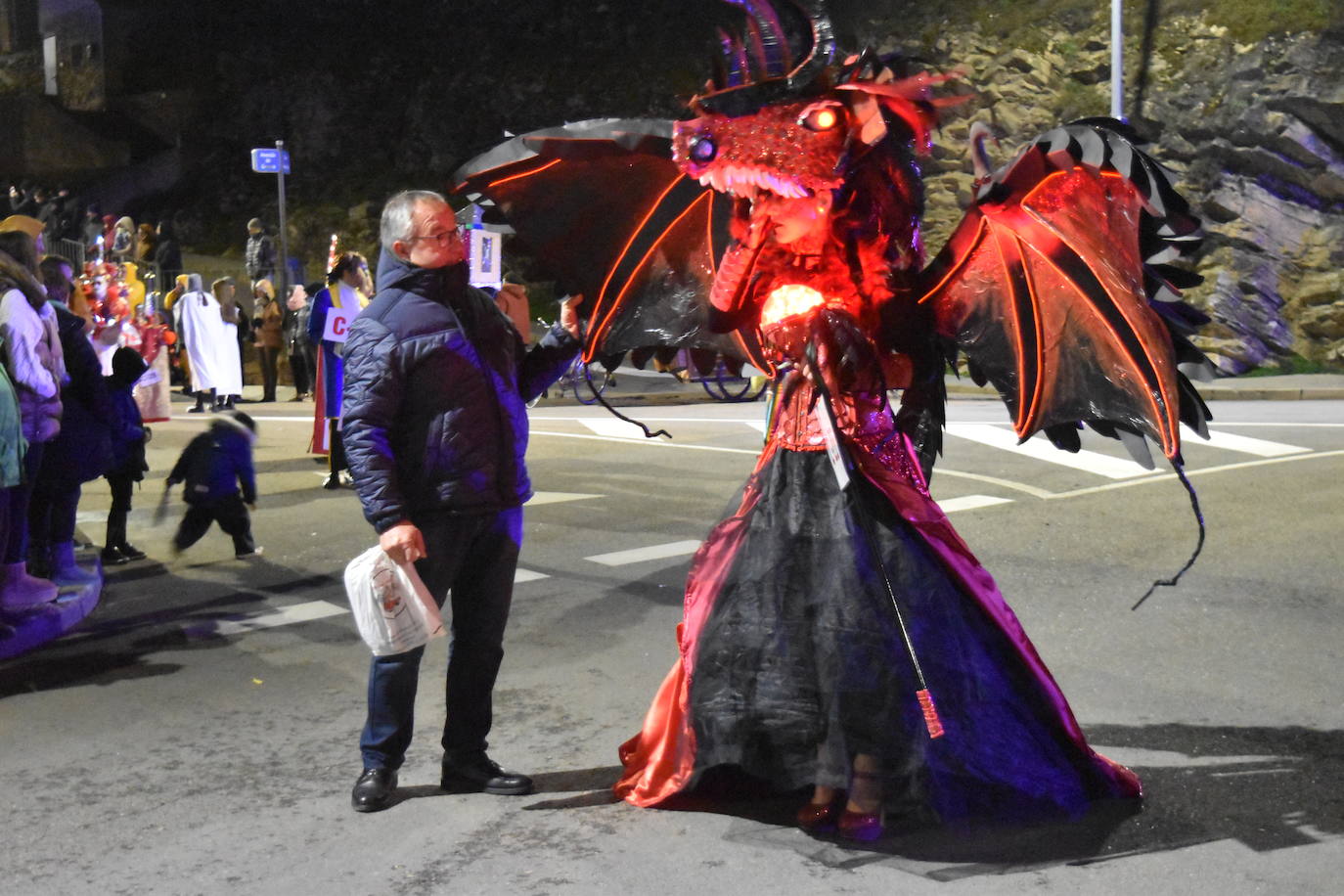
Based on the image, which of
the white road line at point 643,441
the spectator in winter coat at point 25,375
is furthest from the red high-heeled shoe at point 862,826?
the white road line at point 643,441

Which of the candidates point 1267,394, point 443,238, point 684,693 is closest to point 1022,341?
point 684,693

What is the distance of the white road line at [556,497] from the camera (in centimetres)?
1048

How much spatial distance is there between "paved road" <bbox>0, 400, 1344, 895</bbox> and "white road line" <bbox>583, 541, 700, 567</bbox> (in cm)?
4

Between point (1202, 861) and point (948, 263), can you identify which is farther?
point (948, 263)

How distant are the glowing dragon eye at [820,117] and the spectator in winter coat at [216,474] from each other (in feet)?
15.2

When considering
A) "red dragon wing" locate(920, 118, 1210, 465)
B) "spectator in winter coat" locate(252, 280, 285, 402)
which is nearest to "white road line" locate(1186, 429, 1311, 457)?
"red dragon wing" locate(920, 118, 1210, 465)

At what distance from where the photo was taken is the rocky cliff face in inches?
860

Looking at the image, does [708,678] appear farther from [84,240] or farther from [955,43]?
[84,240]

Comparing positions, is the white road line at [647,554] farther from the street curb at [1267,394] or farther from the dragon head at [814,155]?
the street curb at [1267,394]

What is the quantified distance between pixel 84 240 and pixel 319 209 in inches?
203

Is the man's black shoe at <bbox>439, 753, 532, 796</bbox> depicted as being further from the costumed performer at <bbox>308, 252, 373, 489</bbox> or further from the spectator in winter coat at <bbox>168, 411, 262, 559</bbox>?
the costumed performer at <bbox>308, 252, 373, 489</bbox>

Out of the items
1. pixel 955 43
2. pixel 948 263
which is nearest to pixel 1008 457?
pixel 948 263

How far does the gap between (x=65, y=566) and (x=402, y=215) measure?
176 inches

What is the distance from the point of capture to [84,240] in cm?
3020
